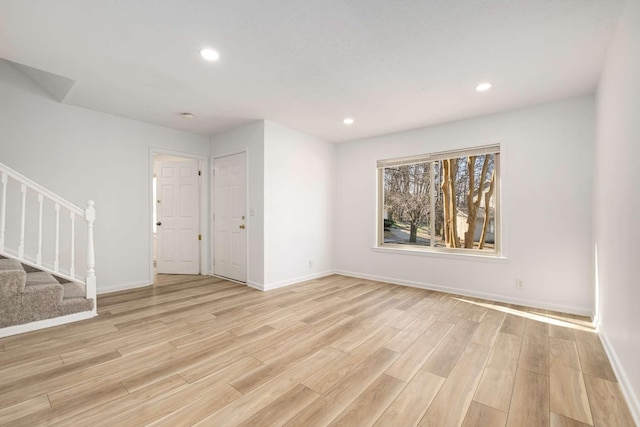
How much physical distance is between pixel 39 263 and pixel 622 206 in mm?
5180

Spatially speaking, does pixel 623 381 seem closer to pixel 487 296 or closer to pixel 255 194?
pixel 487 296

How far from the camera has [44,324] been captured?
2.70m

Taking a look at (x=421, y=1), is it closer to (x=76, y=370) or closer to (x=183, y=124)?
(x=76, y=370)

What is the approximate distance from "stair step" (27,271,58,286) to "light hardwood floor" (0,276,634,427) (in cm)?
53

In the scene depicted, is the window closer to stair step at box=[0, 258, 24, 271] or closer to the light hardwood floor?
the light hardwood floor

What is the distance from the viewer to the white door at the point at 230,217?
14.8 ft

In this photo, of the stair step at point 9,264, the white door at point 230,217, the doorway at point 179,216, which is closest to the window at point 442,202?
the white door at point 230,217

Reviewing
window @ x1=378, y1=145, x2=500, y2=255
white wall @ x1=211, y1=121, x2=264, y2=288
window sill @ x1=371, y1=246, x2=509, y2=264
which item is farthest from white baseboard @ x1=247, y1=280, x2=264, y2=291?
window @ x1=378, y1=145, x2=500, y2=255

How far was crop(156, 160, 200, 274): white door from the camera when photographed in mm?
5129

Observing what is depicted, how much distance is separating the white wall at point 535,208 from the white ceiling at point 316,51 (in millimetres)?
308

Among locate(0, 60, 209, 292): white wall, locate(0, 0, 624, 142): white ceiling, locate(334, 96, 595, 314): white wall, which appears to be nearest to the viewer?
locate(0, 0, 624, 142): white ceiling

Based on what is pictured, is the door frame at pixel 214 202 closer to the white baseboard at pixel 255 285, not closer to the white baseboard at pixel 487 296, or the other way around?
the white baseboard at pixel 255 285

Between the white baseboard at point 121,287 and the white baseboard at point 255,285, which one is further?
the white baseboard at point 255,285

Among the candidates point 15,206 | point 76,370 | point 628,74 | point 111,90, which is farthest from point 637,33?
point 15,206
